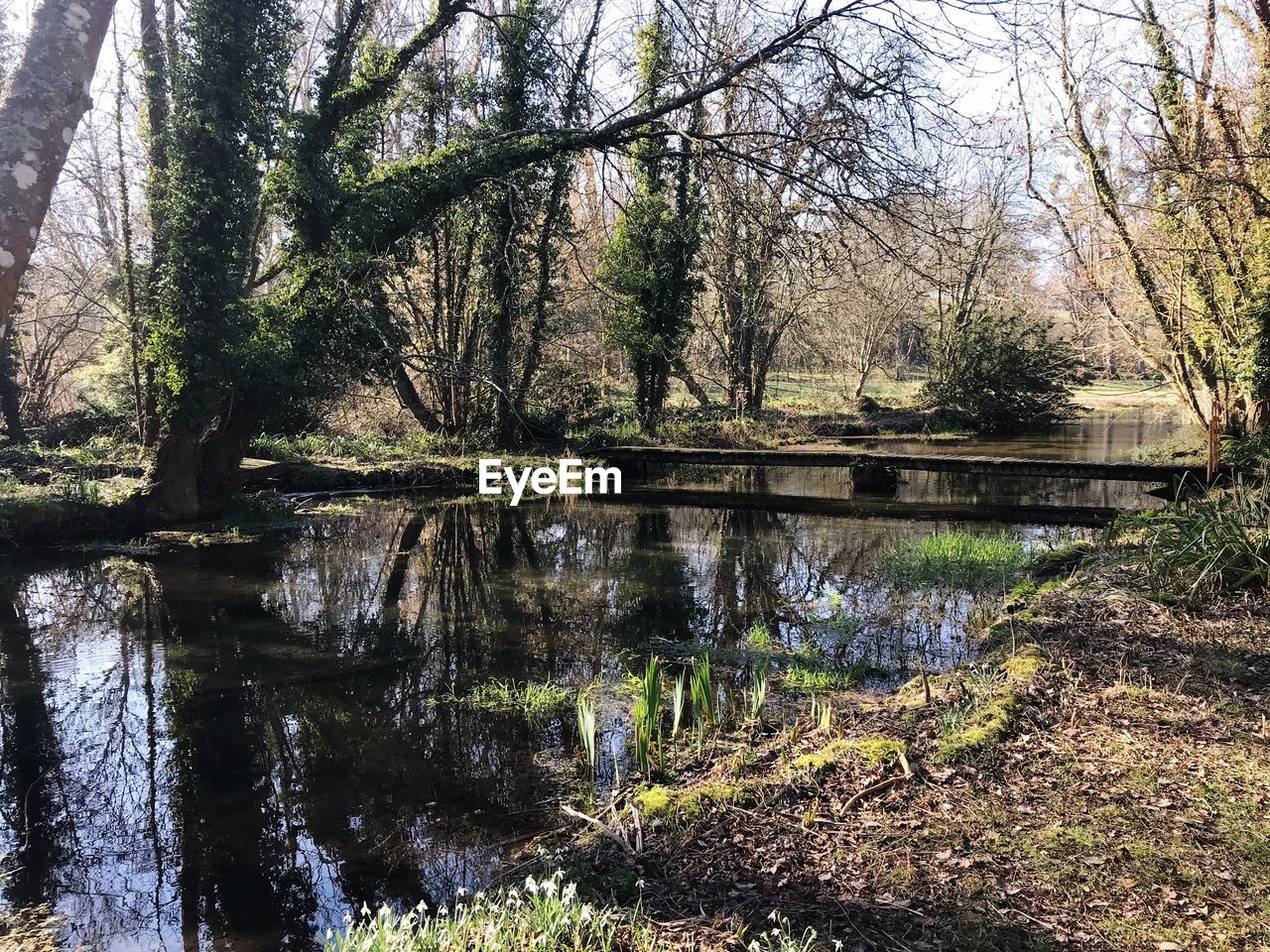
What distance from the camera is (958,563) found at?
7.73m

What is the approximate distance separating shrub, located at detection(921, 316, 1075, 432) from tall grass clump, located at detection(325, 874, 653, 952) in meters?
23.1

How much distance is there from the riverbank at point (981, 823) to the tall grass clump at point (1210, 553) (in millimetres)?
912

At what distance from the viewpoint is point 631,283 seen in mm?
18984

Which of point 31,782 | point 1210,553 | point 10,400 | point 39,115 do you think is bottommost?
point 31,782

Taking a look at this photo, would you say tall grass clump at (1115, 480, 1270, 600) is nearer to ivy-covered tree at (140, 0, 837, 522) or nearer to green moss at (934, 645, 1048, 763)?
green moss at (934, 645, 1048, 763)

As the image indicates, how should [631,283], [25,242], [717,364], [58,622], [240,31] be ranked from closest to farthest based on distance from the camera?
1. [25,242]
2. [58,622]
3. [240,31]
4. [631,283]
5. [717,364]

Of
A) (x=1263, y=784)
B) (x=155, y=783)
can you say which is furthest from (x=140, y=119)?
(x=1263, y=784)

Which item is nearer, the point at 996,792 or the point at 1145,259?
the point at 996,792

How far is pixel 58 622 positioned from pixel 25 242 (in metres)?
6.08

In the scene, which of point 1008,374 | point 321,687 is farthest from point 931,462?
point 1008,374

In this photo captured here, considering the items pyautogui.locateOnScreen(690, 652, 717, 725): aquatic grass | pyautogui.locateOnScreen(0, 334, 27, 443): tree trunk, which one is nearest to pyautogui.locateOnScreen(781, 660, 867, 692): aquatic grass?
pyautogui.locateOnScreen(690, 652, 717, 725): aquatic grass

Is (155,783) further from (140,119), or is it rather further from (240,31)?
(140,119)

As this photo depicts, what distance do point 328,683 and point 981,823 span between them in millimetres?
4063

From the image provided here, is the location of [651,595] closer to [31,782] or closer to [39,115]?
[31,782]
